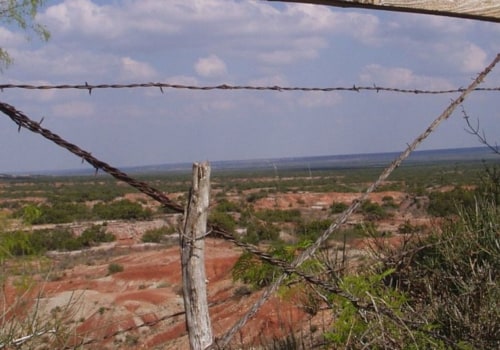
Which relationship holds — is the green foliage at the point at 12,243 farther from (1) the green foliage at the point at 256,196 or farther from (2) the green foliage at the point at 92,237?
(1) the green foliage at the point at 256,196

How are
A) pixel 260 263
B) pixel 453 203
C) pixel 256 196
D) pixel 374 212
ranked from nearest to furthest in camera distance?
1. pixel 260 263
2. pixel 453 203
3. pixel 256 196
4. pixel 374 212

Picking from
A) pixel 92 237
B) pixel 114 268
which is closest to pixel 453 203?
pixel 92 237

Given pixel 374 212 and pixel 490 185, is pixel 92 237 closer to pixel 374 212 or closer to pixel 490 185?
pixel 374 212

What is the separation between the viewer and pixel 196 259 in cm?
219

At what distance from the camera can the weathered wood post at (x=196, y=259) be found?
2.18 meters

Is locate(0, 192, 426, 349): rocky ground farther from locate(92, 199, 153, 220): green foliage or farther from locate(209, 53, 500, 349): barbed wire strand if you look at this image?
locate(209, 53, 500, 349): barbed wire strand

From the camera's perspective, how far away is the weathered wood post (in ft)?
7.15

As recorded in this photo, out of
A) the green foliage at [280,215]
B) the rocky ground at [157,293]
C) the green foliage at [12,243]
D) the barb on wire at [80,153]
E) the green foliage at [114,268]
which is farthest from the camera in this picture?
the green foliage at [114,268]

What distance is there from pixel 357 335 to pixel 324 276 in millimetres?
1138

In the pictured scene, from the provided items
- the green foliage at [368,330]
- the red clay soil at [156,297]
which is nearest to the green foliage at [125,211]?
the red clay soil at [156,297]

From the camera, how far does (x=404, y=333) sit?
3582 mm

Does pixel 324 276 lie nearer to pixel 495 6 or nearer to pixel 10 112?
pixel 495 6

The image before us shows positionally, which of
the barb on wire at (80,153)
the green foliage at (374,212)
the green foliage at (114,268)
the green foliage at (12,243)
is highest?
the barb on wire at (80,153)

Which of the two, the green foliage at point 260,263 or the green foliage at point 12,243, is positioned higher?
the green foliage at point 12,243
